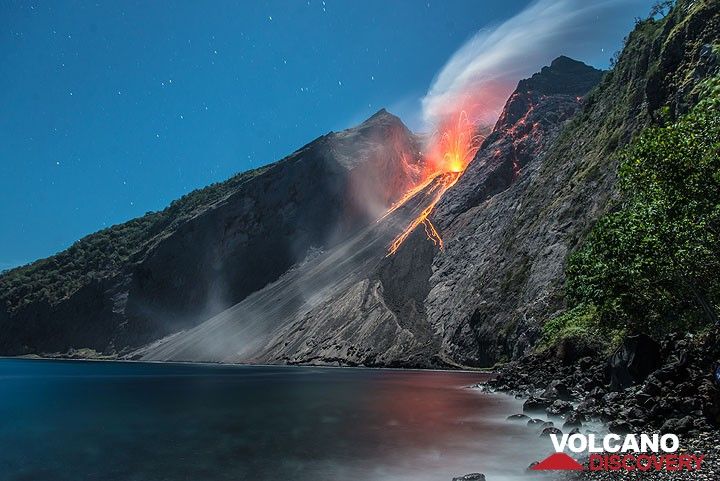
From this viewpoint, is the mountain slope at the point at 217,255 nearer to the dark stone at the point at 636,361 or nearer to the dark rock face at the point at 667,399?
the dark stone at the point at 636,361

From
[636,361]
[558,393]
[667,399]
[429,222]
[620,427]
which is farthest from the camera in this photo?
[429,222]

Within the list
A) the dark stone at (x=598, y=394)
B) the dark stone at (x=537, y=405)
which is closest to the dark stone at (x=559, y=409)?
the dark stone at (x=598, y=394)

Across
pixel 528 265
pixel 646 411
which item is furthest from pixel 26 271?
pixel 646 411

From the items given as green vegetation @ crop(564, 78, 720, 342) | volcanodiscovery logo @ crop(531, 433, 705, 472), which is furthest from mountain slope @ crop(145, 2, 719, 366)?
volcanodiscovery logo @ crop(531, 433, 705, 472)

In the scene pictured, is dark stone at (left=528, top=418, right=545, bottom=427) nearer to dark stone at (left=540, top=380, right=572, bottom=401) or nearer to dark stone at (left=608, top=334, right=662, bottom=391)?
dark stone at (left=608, top=334, right=662, bottom=391)

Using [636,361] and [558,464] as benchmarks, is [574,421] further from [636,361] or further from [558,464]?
[558,464]

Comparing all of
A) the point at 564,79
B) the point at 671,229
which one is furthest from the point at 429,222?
the point at 671,229

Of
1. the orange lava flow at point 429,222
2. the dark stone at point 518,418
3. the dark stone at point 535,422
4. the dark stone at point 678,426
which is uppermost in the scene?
the orange lava flow at point 429,222
